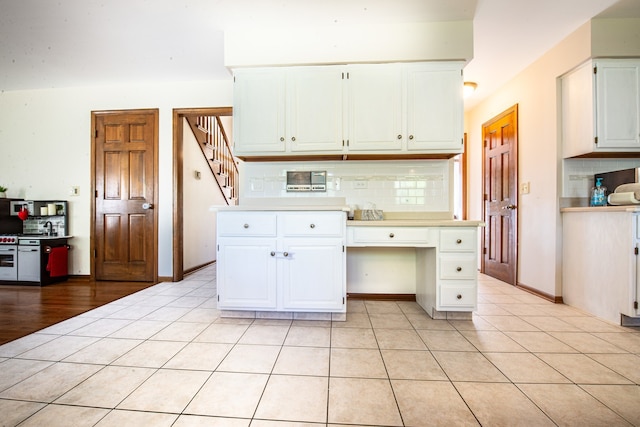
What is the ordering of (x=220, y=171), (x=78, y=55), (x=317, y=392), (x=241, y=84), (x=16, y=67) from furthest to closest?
(x=220, y=171), (x=16, y=67), (x=78, y=55), (x=241, y=84), (x=317, y=392)

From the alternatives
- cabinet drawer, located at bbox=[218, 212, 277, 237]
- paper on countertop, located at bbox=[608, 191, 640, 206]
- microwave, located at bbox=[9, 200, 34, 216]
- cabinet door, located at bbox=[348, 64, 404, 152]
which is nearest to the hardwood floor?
microwave, located at bbox=[9, 200, 34, 216]

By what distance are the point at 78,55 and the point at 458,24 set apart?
3930 millimetres

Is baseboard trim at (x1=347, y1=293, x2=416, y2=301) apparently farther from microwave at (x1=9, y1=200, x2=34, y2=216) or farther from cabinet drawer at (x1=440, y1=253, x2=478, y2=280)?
microwave at (x1=9, y1=200, x2=34, y2=216)

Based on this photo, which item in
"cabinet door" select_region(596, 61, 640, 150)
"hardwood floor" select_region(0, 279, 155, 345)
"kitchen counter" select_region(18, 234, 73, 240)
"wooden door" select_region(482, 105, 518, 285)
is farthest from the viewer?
"wooden door" select_region(482, 105, 518, 285)

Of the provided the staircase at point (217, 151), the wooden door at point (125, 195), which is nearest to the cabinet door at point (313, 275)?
the wooden door at point (125, 195)

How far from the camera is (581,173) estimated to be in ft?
9.20

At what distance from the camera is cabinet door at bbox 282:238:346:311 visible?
7.29 feet

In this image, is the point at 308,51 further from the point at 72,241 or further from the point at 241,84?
the point at 72,241

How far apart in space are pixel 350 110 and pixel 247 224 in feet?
4.54

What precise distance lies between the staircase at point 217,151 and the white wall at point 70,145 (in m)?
0.67

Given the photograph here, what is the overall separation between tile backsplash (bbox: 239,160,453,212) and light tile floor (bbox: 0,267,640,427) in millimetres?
1088

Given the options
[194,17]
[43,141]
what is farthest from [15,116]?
[194,17]

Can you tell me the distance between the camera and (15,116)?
380 centimetres

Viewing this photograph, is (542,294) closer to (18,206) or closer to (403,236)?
(403,236)
